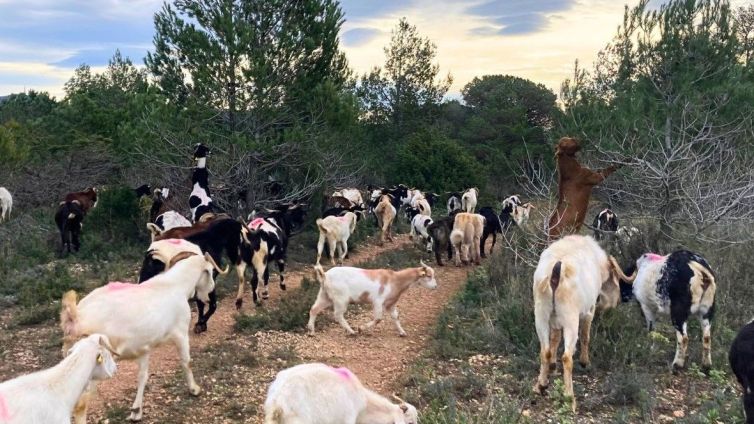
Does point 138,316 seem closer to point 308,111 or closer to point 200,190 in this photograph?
point 200,190

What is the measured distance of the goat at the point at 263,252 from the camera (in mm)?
9578

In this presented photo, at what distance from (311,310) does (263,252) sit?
216 cm

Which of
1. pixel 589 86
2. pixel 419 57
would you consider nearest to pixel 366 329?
pixel 589 86

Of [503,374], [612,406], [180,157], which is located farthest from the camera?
[180,157]

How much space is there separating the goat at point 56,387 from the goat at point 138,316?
1.13 feet

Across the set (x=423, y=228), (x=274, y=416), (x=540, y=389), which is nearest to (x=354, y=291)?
(x=540, y=389)

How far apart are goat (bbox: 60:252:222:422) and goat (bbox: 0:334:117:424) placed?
0.34 meters

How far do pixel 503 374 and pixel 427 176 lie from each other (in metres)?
21.1

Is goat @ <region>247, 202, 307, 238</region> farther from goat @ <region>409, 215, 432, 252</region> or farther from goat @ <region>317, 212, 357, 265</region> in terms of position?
goat @ <region>409, 215, 432, 252</region>

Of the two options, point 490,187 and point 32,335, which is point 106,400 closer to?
point 32,335

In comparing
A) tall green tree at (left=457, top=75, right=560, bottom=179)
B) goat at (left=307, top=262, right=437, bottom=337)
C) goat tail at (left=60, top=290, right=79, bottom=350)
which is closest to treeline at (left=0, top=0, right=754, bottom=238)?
goat at (left=307, top=262, right=437, bottom=337)

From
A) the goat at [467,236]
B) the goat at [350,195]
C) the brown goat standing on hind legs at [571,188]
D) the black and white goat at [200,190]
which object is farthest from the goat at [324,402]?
the goat at [350,195]

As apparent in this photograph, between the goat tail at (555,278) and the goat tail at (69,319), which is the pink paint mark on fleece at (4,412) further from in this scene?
the goat tail at (555,278)

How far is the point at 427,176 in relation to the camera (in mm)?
27172
